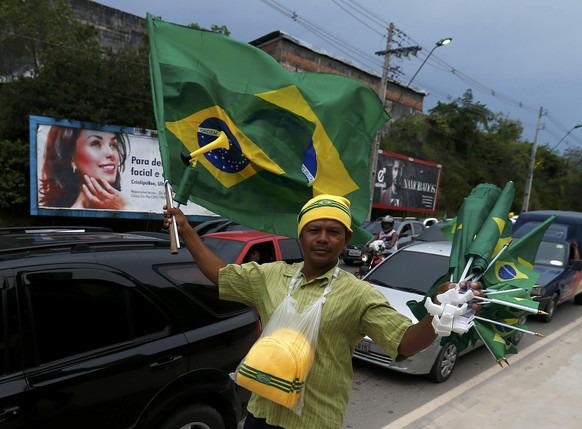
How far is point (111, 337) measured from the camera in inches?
93.2

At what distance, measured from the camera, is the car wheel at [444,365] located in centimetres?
479

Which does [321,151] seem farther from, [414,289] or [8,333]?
[414,289]

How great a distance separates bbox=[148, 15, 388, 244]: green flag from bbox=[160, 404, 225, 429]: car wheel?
1.25 metres

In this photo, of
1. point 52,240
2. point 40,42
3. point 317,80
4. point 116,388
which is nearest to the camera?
point 116,388

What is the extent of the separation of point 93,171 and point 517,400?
12.9m

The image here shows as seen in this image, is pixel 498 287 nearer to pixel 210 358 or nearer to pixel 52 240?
pixel 210 358

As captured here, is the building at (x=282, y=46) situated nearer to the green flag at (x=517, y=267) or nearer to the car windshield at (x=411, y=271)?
the car windshield at (x=411, y=271)

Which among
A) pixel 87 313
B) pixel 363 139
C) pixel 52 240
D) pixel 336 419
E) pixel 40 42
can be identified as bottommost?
pixel 336 419

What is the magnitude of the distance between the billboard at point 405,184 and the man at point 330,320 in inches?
820

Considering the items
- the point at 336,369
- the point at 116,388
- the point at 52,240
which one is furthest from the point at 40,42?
the point at 336,369

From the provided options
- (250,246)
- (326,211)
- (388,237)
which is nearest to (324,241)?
(326,211)

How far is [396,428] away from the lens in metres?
3.83

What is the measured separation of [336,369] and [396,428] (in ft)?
8.55

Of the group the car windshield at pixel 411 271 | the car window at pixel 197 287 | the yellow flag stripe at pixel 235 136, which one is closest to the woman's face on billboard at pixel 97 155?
the car windshield at pixel 411 271
